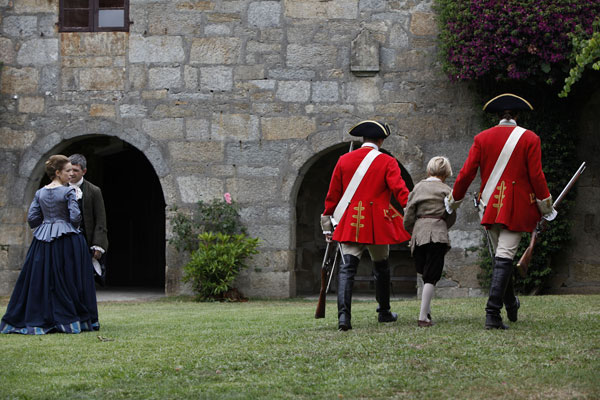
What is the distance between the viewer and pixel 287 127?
36.6 feet

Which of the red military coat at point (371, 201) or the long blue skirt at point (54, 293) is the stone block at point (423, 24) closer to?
the red military coat at point (371, 201)

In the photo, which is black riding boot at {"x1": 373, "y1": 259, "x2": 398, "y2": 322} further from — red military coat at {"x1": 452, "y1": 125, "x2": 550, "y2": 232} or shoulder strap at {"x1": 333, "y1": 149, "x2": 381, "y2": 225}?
red military coat at {"x1": 452, "y1": 125, "x2": 550, "y2": 232}

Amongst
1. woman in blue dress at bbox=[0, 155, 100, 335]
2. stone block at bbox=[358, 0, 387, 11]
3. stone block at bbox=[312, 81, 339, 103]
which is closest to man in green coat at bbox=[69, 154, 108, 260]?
woman in blue dress at bbox=[0, 155, 100, 335]

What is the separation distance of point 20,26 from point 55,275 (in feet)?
19.0

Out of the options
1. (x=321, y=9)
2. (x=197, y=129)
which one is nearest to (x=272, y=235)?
(x=197, y=129)

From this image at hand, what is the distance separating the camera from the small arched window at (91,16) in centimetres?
1152

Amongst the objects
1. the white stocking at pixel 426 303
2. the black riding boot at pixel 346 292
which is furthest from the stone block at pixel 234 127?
the white stocking at pixel 426 303

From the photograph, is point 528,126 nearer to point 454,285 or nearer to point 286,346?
point 454,285

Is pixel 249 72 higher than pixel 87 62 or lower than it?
lower

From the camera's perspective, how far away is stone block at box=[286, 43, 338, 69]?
36.4 feet

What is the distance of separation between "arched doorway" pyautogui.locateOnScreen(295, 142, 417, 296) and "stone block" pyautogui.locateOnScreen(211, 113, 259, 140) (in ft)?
5.14

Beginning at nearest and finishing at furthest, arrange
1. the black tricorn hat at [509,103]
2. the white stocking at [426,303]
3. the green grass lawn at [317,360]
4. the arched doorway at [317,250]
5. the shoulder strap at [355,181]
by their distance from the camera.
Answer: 1. the green grass lawn at [317,360]
2. the black tricorn hat at [509,103]
3. the white stocking at [426,303]
4. the shoulder strap at [355,181]
5. the arched doorway at [317,250]

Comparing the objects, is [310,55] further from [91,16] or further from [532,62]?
[91,16]

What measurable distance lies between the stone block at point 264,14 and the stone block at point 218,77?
2.22 ft
